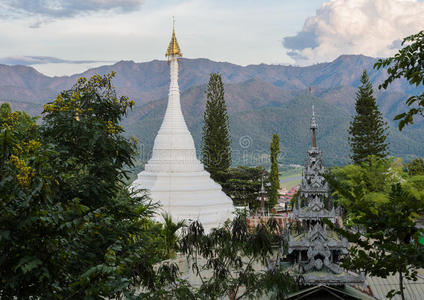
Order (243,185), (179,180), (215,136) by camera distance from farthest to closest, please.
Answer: (215,136)
(243,185)
(179,180)

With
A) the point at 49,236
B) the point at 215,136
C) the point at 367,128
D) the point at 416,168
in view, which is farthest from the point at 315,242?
the point at 416,168

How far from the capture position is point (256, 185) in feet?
105

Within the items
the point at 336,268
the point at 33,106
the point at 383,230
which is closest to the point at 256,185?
the point at 336,268

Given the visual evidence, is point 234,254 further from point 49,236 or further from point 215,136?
point 215,136

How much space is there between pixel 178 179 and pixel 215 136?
970 centimetres

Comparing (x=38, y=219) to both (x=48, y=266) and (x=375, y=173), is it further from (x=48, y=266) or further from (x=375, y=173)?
(x=375, y=173)

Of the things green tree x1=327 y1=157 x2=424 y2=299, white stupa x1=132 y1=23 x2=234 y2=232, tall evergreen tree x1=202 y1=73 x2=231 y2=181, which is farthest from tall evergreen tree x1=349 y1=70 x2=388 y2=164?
green tree x1=327 y1=157 x2=424 y2=299

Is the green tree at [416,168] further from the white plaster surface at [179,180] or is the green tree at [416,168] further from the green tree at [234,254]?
the green tree at [234,254]

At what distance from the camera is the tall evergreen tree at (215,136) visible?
109ft

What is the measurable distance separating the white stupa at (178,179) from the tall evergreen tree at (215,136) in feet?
21.5

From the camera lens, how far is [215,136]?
109 feet

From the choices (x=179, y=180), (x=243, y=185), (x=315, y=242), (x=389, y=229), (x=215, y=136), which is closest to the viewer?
(x=389, y=229)

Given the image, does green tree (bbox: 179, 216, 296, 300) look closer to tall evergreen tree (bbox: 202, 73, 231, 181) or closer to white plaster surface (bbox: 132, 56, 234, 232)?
white plaster surface (bbox: 132, 56, 234, 232)

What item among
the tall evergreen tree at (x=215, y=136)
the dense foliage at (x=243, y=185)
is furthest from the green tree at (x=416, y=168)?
the tall evergreen tree at (x=215, y=136)
